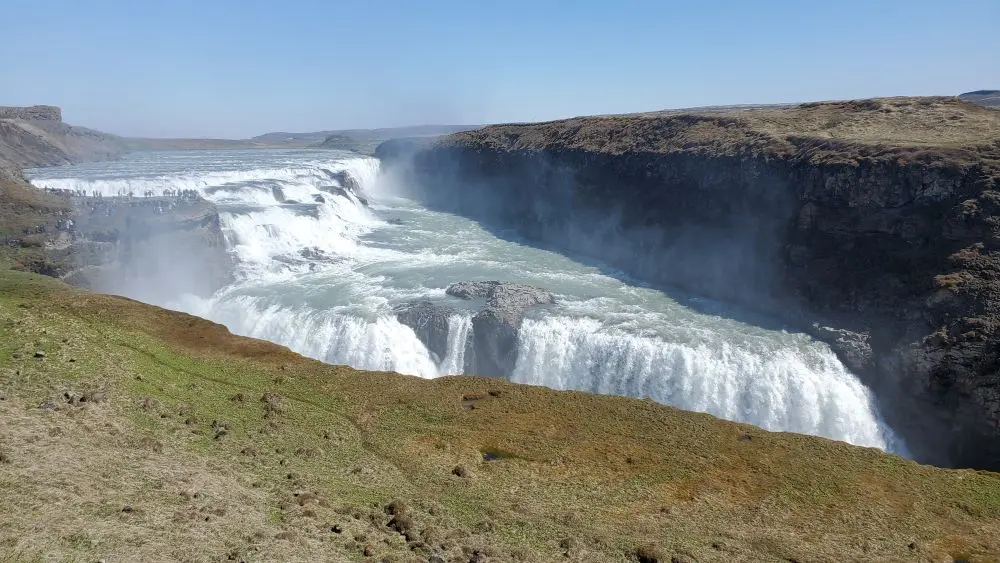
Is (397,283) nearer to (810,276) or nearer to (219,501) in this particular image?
(810,276)

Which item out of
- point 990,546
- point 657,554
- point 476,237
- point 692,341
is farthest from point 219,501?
point 476,237

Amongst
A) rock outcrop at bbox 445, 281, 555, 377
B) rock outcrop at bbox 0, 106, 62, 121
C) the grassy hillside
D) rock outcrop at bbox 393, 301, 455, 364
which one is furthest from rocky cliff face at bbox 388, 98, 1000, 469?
rock outcrop at bbox 0, 106, 62, 121

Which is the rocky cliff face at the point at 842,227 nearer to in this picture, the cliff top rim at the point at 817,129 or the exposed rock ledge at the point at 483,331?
the cliff top rim at the point at 817,129

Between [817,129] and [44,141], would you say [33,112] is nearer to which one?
[44,141]

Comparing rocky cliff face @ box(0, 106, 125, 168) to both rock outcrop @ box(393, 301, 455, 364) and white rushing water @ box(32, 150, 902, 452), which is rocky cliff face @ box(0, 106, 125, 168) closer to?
white rushing water @ box(32, 150, 902, 452)

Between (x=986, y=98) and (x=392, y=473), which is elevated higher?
(x=986, y=98)

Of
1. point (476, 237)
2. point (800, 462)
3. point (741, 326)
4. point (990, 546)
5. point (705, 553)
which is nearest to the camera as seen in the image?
point (705, 553)

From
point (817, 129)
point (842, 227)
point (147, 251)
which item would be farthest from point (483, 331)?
point (817, 129)
